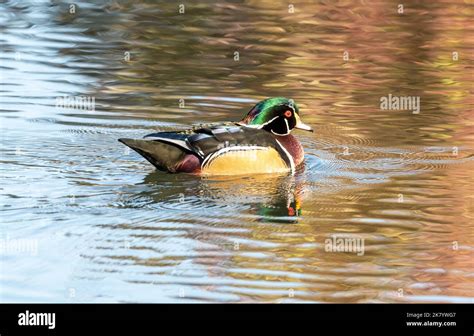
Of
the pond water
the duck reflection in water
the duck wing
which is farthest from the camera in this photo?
the duck wing

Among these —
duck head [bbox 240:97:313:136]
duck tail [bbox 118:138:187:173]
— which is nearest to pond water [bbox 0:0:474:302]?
duck tail [bbox 118:138:187:173]

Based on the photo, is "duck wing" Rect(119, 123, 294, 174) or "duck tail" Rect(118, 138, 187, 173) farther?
"duck wing" Rect(119, 123, 294, 174)

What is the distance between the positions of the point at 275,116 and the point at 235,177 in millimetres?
1032

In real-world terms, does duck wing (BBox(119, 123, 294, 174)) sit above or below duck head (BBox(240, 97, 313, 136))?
below

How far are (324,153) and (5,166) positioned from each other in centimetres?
356

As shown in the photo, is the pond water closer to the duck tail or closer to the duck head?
the duck tail

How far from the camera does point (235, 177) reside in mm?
13320

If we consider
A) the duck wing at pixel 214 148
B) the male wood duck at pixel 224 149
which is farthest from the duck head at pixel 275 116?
the duck wing at pixel 214 148

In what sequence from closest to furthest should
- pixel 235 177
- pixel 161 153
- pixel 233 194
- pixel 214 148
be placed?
pixel 233 194
pixel 161 153
pixel 214 148
pixel 235 177

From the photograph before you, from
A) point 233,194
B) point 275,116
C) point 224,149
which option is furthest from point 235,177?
point 275,116

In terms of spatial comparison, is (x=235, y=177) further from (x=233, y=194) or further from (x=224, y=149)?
(x=233, y=194)

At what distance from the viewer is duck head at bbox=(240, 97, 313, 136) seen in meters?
13.9

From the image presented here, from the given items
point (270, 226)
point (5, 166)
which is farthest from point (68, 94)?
point (270, 226)
